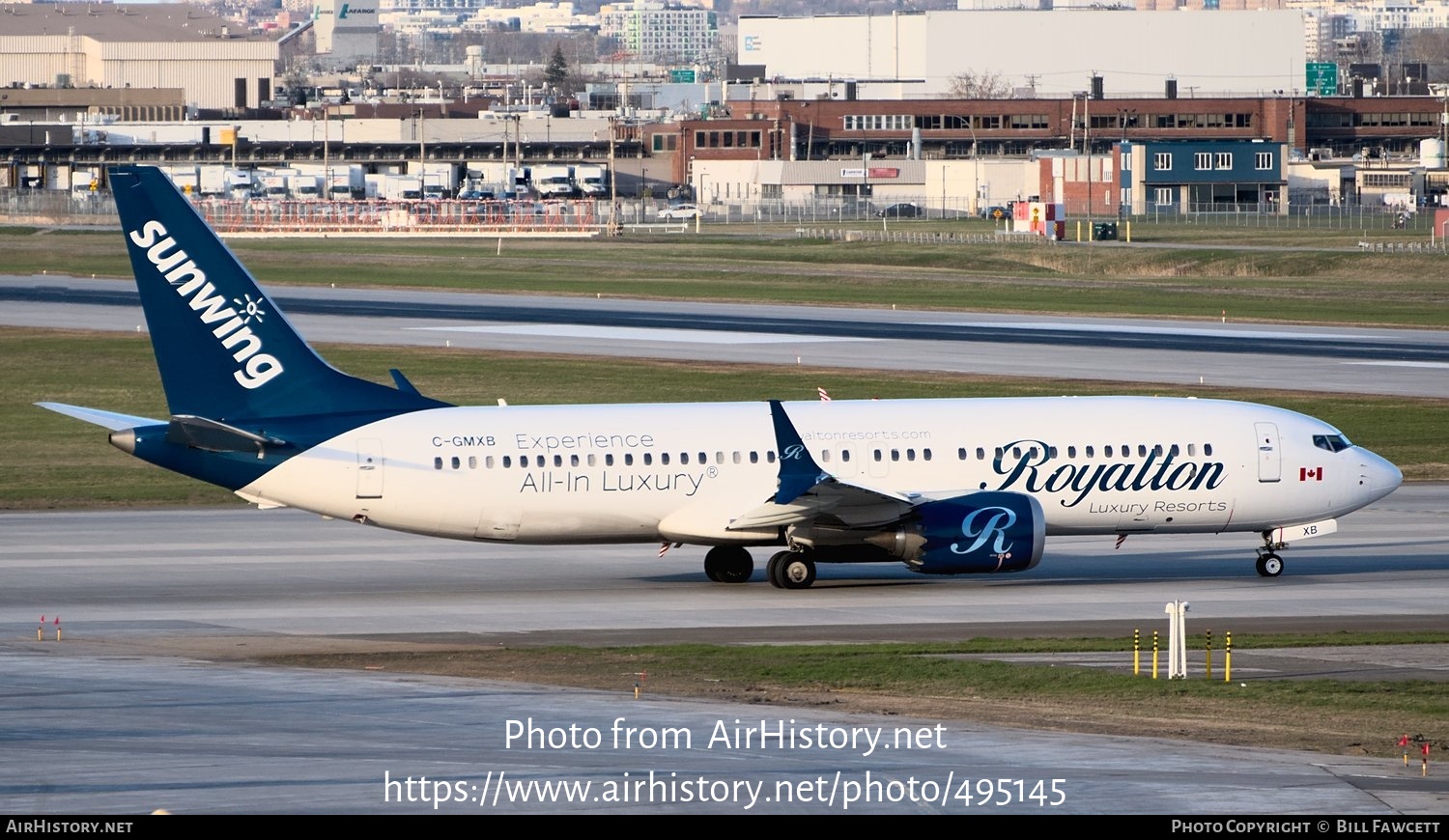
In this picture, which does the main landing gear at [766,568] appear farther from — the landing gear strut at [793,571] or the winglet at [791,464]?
the winglet at [791,464]

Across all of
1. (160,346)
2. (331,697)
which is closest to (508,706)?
(331,697)

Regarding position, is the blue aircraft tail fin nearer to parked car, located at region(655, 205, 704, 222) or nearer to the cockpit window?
the cockpit window

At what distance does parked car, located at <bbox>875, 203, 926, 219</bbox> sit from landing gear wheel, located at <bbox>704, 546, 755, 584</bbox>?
504 feet

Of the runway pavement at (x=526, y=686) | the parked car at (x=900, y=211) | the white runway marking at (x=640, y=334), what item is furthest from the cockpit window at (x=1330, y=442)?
the parked car at (x=900, y=211)

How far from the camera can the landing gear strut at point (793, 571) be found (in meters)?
39.9

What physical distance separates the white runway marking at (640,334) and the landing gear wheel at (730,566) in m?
42.1

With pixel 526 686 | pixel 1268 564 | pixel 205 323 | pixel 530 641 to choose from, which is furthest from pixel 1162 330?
pixel 526 686

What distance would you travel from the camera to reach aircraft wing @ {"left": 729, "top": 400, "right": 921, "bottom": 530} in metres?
38.8

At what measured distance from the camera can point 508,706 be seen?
1062 inches

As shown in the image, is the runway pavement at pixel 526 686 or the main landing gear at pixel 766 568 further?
the main landing gear at pixel 766 568

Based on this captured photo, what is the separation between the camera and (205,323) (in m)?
38.3

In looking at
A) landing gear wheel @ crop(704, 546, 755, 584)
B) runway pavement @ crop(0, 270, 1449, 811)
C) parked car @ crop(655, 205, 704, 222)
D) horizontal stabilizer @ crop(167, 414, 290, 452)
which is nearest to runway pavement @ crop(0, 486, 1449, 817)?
runway pavement @ crop(0, 270, 1449, 811)

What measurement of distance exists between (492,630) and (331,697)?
7.63 meters
